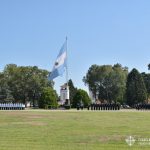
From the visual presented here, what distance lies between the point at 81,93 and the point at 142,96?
27306 millimetres

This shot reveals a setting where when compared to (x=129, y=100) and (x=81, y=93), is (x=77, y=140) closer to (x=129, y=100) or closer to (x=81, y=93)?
(x=81, y=93)

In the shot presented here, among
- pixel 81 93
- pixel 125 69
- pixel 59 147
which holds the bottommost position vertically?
pixel 59 147

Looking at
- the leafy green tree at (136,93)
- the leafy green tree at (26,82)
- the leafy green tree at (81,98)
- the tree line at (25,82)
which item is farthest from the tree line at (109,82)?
the leafy green tree at (81,98)

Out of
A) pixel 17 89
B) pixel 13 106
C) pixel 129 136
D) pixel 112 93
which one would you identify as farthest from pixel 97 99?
pixel 129 136

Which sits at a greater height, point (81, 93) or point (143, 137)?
point (81, 93)

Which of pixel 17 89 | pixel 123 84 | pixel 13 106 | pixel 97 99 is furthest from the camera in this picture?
pixel 97 99

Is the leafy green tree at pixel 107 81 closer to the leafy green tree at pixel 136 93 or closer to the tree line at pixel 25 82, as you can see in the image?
the leafy green tree at pixel 136 93

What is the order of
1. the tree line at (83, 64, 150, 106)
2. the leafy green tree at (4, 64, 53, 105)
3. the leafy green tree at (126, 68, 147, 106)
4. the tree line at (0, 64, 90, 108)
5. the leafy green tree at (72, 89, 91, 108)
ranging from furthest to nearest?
the tree line at (83, 64, 150, 106) < the leafy green tree at (4, 64, 53, 105) < the tree line at (0, 64, 90, 108) < the leafy green tree at (126, 68, 147, 106) < the leafy green tree at (72, 89, 91, 108)

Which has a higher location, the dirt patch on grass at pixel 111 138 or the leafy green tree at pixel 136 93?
the leafy green tree at pixel 136 93

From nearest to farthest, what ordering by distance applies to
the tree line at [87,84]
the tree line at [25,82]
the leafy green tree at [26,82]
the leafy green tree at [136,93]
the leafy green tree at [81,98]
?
the leafy green tree at [81,98] → the tree line at [87,84] → the leafy green tree at [136,93] → the tree line at [25,82] → the leafy green tree at [26,82]

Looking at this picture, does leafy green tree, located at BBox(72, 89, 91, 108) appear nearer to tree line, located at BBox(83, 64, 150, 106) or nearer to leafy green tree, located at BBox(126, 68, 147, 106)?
leafy green tree, located at BBox(126, 68, 147, 106)

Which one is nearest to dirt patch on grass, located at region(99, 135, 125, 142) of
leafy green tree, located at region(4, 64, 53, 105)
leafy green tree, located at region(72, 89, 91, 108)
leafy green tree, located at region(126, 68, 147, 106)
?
leafy green tree, located at region(72, 89, 91, 108)

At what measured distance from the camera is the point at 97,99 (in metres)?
134
